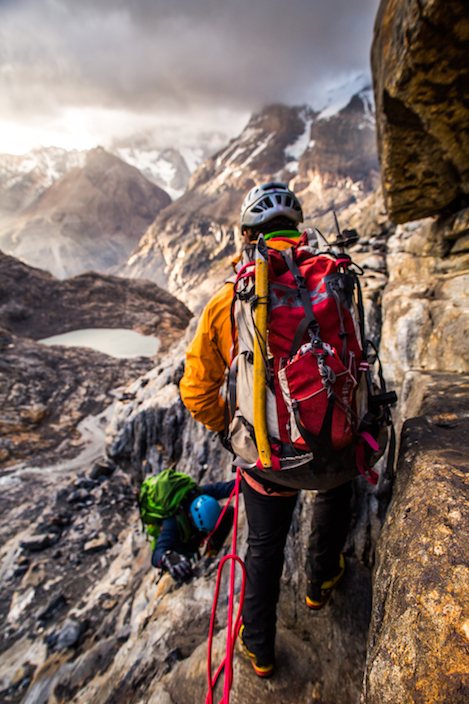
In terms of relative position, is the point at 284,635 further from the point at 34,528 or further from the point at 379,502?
the point at 34,528

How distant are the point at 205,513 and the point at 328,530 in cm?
222

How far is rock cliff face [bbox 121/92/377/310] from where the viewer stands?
7044 centimetres

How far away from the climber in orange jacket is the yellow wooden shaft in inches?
11.5

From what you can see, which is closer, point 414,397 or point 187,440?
point 414,397

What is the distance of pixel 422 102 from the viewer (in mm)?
2812

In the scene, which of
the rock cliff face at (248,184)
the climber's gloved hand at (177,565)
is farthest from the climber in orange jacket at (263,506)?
the rock cliff face at (248,184)

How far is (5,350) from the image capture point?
1502 centimetres

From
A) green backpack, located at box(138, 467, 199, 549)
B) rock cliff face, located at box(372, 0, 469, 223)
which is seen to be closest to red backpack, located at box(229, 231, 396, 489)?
rock cliff face, located at box(372, 0, 469, 223)

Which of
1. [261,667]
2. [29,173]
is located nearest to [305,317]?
[261,667]

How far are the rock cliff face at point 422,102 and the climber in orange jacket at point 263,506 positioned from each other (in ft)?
5.04

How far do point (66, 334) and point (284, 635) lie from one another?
71.6 feet

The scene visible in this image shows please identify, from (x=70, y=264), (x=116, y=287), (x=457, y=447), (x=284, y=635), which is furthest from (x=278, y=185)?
(x=70, y=264)

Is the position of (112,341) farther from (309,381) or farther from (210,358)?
(309,381)

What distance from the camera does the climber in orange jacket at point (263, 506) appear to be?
1899 millimetres
